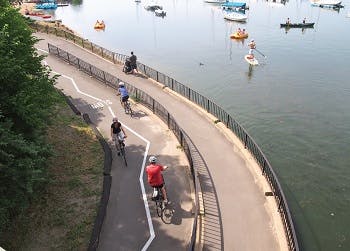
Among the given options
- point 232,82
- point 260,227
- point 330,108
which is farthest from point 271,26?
point 260,227

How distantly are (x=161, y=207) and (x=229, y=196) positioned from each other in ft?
11.1

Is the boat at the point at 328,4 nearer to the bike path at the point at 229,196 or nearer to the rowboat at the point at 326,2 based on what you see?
the rowboat at the point at 326,2

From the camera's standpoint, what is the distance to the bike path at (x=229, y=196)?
44.6ft

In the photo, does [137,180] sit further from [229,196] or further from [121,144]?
[229,196]

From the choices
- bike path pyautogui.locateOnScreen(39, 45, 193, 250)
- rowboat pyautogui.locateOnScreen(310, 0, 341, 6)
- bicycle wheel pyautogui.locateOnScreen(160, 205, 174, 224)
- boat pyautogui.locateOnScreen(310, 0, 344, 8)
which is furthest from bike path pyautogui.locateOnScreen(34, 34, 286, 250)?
rowboat pyautogui.locateOnScreen(310, 0, 341, 6)

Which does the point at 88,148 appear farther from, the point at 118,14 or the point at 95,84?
the point at 118,14

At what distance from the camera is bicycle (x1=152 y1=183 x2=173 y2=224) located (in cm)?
1427

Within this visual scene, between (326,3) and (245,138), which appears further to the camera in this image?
(326,3)

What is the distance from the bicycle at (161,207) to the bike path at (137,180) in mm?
202

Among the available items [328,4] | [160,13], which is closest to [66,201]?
[160,13]

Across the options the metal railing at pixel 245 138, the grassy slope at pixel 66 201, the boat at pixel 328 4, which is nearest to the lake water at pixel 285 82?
the boat at pixel 328 4

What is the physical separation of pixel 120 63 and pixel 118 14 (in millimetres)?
69142

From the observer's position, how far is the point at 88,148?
65.6 ft

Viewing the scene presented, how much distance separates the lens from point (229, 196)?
16.1m
